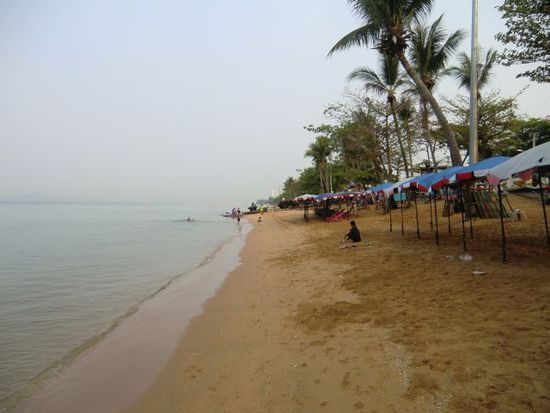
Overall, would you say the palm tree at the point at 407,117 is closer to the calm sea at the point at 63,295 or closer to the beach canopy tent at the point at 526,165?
the calm sea at the point at 63,295

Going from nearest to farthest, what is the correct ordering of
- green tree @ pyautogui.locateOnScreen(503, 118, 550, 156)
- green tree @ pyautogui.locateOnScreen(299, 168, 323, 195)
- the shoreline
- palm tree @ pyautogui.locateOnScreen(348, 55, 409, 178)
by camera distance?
the shoreline, palm tree @ pyautogui.locateOnScreen(348, 55, 409, 178), green tree @ pyautogui.locateOnScreen(503, 118, 550, 156), green tree @ pyautogui.locateOnScreen(299, 168, 323, 195)

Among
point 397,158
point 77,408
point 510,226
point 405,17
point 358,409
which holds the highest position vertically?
point 405,17

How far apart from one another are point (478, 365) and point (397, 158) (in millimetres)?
28990

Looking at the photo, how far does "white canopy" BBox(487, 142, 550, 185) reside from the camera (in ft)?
19.7

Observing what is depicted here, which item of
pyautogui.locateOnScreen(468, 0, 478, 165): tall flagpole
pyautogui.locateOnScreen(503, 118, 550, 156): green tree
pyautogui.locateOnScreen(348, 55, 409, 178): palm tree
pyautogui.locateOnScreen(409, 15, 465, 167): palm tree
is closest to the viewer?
pyautogui.locateOnScreen(468, 0, 478, 165): tall flagpole

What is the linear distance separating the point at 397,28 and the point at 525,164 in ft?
34.0

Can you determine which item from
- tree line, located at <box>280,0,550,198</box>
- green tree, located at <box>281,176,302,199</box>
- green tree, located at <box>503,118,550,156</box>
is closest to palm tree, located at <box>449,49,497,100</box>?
tree line, located at <box>280,0,550,198</box>

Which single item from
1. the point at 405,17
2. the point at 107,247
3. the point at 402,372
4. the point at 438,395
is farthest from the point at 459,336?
the point at 107,247

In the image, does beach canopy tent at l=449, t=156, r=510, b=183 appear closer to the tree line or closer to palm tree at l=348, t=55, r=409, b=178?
the tree line

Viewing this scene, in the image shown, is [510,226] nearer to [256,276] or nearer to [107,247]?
[256,276]

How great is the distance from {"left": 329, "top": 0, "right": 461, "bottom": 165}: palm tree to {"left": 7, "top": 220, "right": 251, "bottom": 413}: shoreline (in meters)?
10.5

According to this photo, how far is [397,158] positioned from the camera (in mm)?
31047

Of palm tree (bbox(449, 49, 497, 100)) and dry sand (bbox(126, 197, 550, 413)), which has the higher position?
palm tree (bbox(449, 49, 497, 100))

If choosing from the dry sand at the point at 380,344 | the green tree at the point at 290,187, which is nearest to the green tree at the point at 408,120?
the dry sand at the point at 380,344
